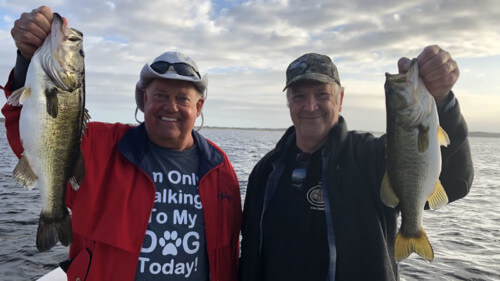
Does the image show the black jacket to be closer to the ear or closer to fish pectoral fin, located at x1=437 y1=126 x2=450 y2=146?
fish pectoral fin, located at x1=437 y1=126 x2=450 y2=146

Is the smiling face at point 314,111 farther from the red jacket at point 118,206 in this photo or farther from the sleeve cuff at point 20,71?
the sleeve cuff at point 20,71

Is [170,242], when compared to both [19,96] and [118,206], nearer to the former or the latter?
[118,206]

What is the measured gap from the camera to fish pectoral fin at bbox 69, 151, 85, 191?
9.04 feet

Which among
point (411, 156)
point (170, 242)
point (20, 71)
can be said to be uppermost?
point (20, 71)

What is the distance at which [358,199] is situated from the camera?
2.95 metres

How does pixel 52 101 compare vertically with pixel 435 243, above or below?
above

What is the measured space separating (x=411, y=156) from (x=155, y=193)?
6.81 ft

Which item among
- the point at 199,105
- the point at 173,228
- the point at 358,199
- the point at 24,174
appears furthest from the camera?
the point at 199,105

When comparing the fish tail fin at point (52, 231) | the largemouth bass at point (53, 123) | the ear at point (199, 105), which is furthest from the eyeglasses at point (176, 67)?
the fish tail fin at point (52, 231)

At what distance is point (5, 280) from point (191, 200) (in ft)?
18.1

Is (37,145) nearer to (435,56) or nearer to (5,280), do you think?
(435,56)

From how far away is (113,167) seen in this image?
3162 mm

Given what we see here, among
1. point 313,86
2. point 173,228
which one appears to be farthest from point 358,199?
point 173,228

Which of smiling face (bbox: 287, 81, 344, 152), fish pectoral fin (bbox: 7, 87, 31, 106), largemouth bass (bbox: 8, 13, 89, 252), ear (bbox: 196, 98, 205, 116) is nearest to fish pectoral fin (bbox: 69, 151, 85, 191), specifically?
largemouth bass (bbox: 8, 13, 89, 252)
